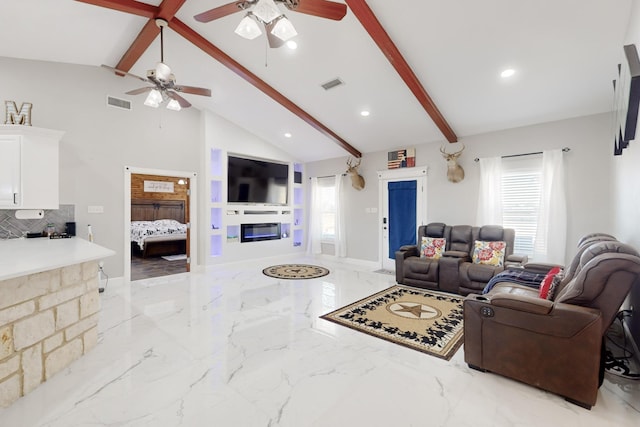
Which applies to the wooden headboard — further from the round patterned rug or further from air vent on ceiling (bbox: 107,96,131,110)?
the round patterned rug

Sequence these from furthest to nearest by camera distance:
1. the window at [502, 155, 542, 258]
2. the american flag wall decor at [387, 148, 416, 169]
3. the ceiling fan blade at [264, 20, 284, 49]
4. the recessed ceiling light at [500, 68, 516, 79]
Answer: the american flag wall decor at [387, 148, 416, 169], the window at [502, 155, 542, 258], the recessed ceiling light at [500, 68, 516, 79], the ceiling fan blade at [264, 20, 284, 49]

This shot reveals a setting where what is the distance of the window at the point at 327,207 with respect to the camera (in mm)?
7043

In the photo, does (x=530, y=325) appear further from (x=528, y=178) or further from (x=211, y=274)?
(x=211, y=274)

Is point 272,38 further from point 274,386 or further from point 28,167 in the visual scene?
point 28,167

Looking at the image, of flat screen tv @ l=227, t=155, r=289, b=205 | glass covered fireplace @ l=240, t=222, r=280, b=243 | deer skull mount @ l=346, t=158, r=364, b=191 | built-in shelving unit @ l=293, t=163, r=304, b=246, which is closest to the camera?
flat screen tv @ l=227, t=155, r=289, b=205

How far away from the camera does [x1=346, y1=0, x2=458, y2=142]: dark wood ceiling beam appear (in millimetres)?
2807

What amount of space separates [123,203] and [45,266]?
3.48 metres

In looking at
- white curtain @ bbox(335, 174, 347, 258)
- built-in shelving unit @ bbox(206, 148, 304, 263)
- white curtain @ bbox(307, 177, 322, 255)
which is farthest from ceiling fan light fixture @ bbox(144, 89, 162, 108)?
white curtain @ bbox(307, 177, 322, 255)

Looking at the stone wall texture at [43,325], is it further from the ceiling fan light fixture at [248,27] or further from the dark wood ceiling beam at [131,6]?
the dark wood ceiling beam at [131,6]

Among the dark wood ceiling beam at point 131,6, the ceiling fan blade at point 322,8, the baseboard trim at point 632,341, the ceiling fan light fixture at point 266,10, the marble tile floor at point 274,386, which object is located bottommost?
the marble tile floor at point 274,386

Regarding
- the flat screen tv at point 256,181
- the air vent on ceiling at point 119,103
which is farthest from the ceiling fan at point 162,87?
the flat screen tv at point 256,181

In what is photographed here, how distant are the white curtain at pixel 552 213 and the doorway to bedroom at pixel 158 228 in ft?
20.2

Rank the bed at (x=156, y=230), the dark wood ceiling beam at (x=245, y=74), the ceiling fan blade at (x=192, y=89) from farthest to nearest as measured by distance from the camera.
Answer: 1. the bed at (x=156, y=230)
2. the dark wood ceiling beam at (x=245, y=74)
3. the ceiling fan blade at (x=192, y=89)

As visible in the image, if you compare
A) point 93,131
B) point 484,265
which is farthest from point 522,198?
point 93,131
